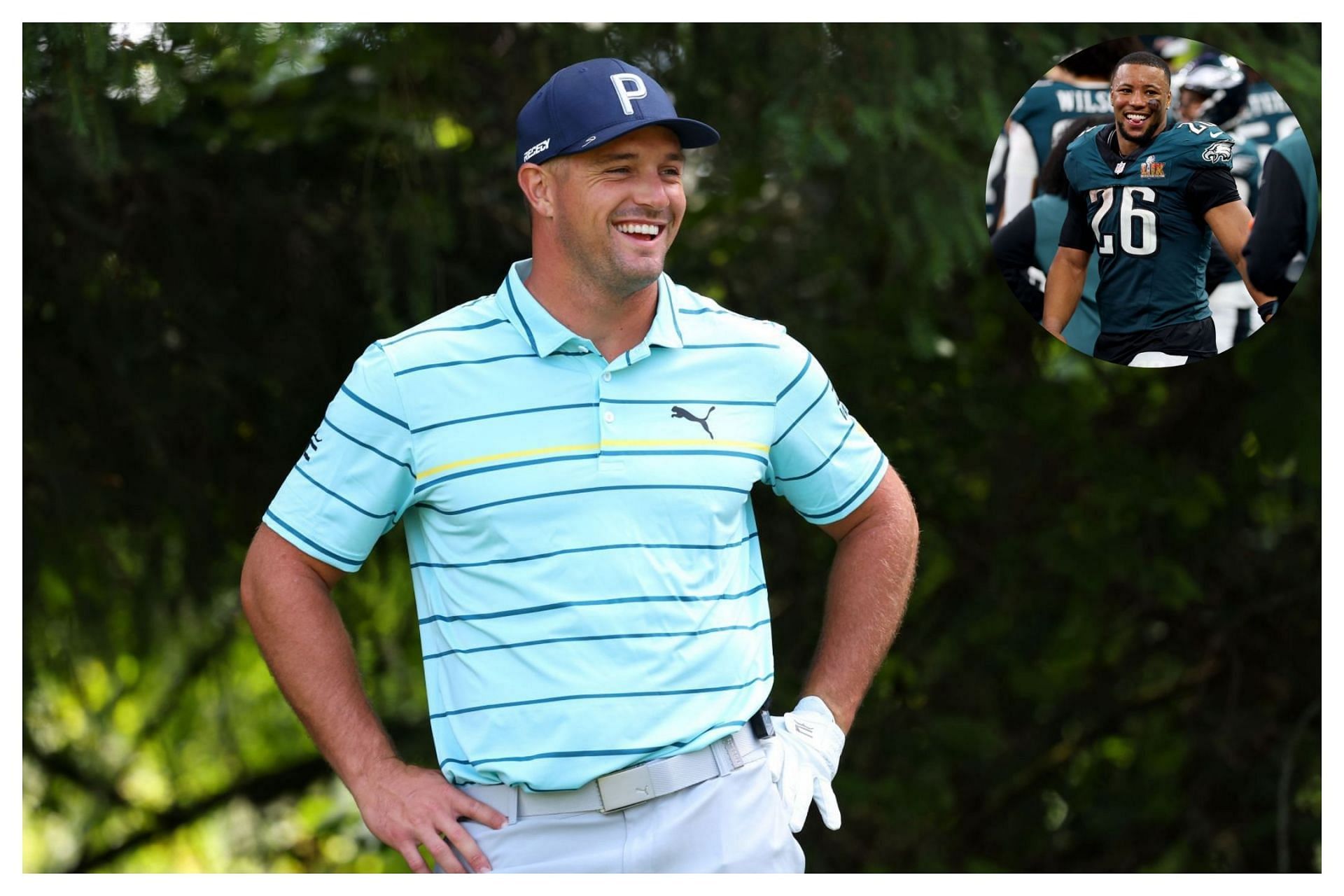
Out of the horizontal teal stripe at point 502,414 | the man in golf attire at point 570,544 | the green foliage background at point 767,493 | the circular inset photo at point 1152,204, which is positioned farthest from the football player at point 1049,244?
the horizontal teal stripe at point 502,414

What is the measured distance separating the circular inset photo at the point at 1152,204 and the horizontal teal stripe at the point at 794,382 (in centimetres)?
64

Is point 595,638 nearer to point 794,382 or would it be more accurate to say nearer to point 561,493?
point 561,493

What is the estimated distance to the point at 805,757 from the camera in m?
2.47

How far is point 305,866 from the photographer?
5.62m

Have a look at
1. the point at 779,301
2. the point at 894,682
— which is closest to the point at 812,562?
the point at 894,682

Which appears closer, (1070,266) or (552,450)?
(552,450)

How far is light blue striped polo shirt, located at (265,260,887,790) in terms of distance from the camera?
2199 millimetres

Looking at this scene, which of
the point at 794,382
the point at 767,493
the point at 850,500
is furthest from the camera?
the point at 767,493

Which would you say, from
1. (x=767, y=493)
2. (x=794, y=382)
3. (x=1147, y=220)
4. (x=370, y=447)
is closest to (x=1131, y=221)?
(x=1147, y=220)

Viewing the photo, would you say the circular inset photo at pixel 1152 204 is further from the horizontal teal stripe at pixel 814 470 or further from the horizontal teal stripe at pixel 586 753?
the horizontal teal stripe at pixel 586 753

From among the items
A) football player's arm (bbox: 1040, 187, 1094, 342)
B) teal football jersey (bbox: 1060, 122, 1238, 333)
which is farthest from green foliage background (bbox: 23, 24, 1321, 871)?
teal football jersey (bbox: 1060, 122, 1238, 333)

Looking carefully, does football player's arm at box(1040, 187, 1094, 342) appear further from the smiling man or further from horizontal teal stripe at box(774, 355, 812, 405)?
horizontal teal stripe at box(774, 355, 812, 405)

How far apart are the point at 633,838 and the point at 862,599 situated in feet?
2.07

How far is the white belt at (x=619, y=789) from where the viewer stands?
220cm
